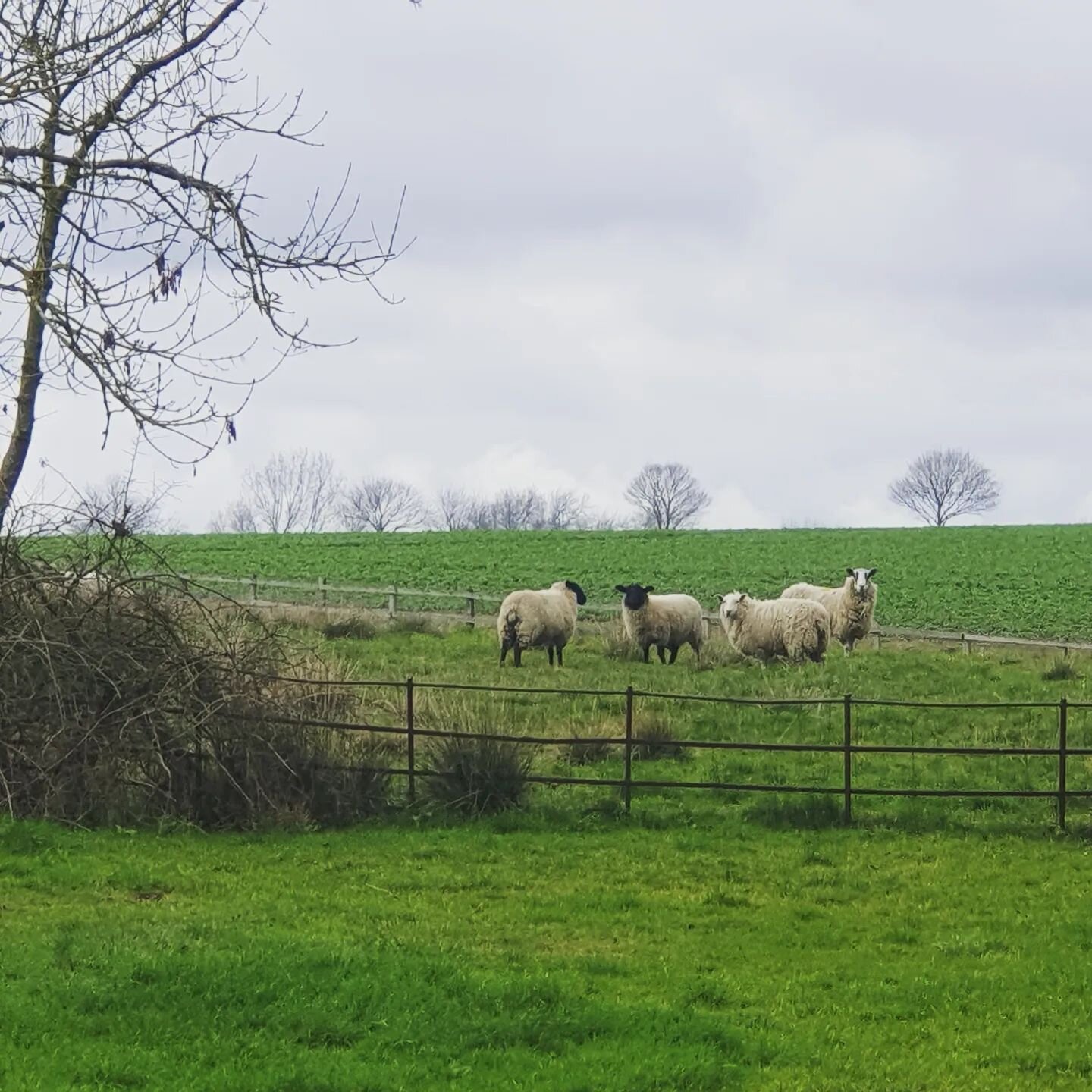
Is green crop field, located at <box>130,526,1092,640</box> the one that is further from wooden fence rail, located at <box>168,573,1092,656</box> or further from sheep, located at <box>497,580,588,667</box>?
sheep, located at <box>497,580,588,667</box>

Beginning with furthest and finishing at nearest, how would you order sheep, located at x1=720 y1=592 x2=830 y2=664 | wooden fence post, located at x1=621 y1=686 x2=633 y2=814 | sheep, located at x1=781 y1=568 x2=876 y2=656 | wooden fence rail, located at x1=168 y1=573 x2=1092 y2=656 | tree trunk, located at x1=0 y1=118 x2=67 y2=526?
wooden fence rail, located at x1=168 y1=573 x2=1092 y2=656
sheep, located at x1=781 y1=568 x2=876 y2=656
sheep, located at x1=720 y1=592 x2=830 y2=664
wooden fence post, located at x1=621 y1=686 x2=633 y2=814
tree trunk, located at x1=0 y1=118 x2=67 y2=526

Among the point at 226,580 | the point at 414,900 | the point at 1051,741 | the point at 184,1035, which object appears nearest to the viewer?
the point at 184,1035

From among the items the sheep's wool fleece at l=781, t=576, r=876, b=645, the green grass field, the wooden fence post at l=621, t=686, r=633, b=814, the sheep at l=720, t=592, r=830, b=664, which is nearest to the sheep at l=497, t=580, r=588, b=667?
the green grass field

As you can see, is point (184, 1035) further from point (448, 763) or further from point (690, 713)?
point (690, 713)

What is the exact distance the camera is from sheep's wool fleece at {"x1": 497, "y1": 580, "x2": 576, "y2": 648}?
84.6 ft

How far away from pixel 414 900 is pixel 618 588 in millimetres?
17990

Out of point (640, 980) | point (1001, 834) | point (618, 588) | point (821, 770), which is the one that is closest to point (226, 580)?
point (618, 588)

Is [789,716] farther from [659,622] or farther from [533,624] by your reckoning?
[659,622]

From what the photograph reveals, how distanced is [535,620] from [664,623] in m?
2.45

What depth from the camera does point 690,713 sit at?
18.4 m

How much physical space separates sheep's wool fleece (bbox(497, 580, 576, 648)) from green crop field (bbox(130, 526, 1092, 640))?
12199 mm

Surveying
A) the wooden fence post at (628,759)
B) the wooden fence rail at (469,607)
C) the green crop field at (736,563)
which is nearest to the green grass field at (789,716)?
the wooden fence post at (628,759)

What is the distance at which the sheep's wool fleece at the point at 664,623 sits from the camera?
26.7 metres

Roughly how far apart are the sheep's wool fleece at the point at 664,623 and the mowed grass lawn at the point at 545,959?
13652mm
